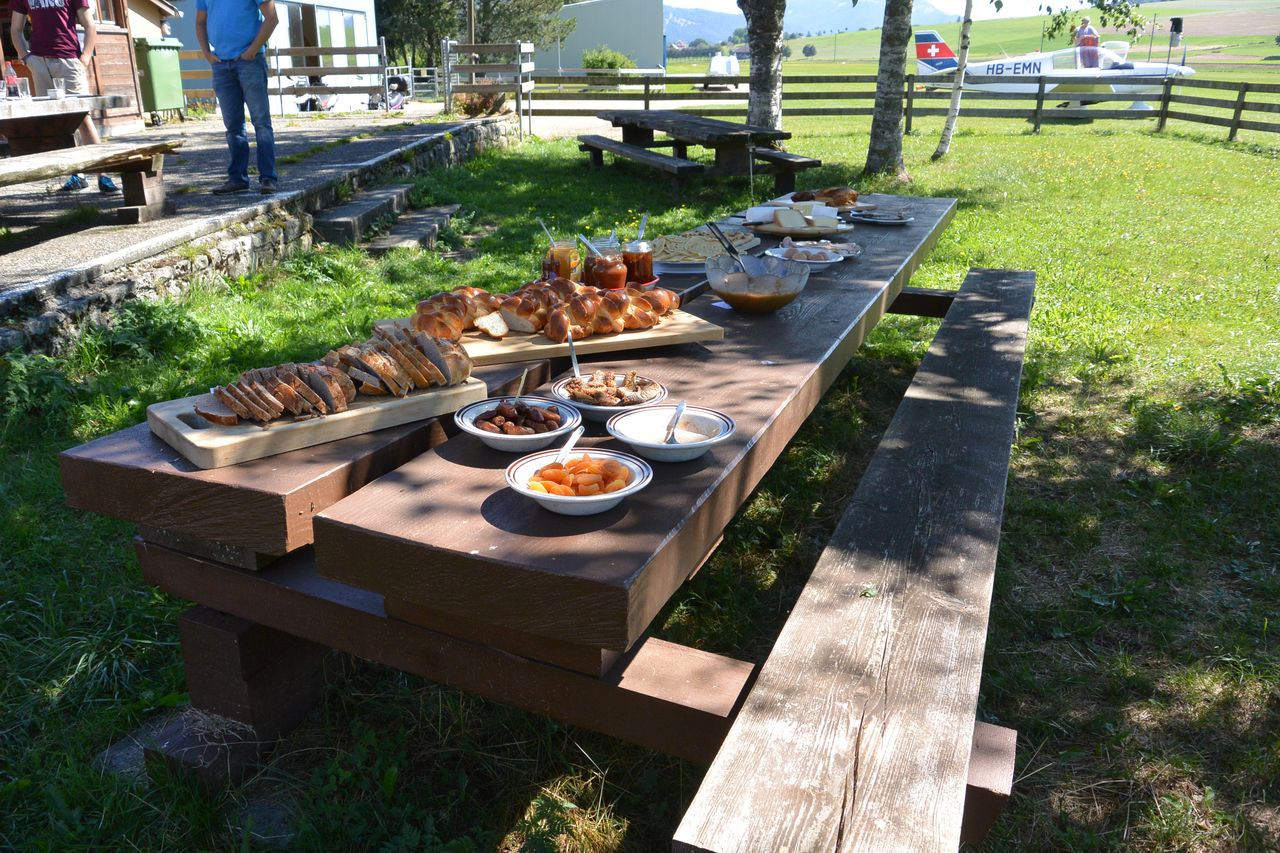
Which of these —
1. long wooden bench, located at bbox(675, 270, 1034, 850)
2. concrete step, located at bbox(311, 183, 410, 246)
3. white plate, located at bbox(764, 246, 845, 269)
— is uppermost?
white plate, located at bbox(764, 246, 845, 269)

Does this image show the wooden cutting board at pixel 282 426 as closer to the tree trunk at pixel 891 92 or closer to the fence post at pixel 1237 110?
the tree trunk at pixel 891 92

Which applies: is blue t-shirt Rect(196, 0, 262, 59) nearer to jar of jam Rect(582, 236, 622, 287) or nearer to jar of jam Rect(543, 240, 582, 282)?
jar of jam Rect(582, 236, 622, 287)

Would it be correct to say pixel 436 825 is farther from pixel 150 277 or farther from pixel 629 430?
pixel 150 277

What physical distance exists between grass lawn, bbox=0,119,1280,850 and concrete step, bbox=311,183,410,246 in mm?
795

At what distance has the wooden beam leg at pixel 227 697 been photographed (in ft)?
6.97

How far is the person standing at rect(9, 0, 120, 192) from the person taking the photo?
24.5 ft

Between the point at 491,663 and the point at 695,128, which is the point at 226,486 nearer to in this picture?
the point at 491,663

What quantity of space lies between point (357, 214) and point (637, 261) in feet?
16.4

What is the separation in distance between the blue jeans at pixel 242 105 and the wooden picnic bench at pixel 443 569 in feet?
18.3

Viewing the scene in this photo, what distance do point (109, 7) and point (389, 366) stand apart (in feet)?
47.9

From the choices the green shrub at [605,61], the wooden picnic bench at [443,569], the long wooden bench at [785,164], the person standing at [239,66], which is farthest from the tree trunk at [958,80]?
the green shrub at [605,61]

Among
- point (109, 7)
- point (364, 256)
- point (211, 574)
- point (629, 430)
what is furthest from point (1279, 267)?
point (109, 7)

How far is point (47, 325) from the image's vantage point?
4301mm

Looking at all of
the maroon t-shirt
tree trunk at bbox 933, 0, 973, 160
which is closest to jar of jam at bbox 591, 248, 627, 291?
the maroon t-shirt
